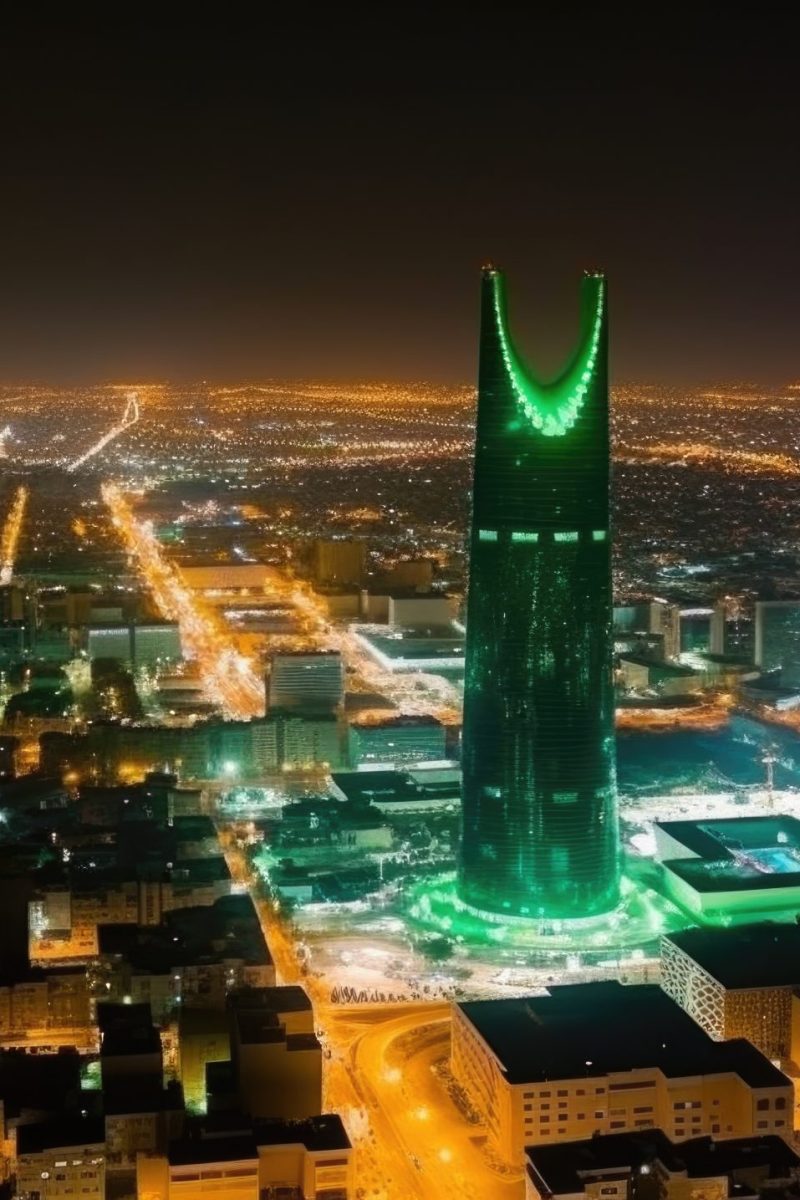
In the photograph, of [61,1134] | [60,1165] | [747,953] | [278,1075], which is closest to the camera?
[60,1165]

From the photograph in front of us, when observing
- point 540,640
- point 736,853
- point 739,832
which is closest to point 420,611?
point 739,832

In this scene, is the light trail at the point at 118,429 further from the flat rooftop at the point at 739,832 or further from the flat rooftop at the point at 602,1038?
the flat rooftop at the point at 602,1038

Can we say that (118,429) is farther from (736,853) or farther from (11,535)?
(736,853)

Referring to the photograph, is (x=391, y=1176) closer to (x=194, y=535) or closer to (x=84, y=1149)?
(x=84, y=1149)

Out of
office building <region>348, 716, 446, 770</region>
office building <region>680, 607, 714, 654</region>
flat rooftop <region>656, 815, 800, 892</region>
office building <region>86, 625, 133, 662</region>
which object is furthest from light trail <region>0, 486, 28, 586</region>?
flat rooftop <region>656, 815, 800, 892</region>

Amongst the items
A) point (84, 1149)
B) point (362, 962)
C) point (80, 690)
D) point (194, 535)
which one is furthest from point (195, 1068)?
point (194, 535)

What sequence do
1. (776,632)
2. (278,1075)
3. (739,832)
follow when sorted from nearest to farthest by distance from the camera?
1. (278,1075)
2. (739,832)
3. (776,632)
